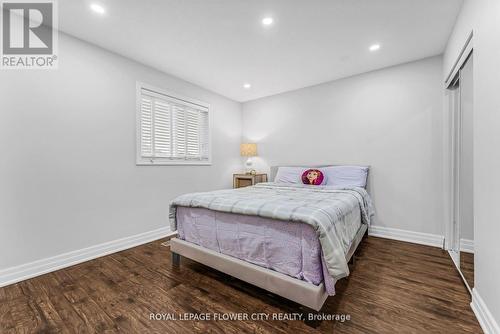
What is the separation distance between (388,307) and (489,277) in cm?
63

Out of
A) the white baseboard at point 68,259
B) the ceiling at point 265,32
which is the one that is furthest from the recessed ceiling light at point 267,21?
the white baseboard at point 68,259

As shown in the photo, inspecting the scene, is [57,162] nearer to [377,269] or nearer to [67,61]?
[67,61]

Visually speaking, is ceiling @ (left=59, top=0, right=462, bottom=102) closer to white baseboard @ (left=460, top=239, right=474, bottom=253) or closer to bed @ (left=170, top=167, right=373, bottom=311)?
bed @ (left=170, top=167, right=373, bottom=311)

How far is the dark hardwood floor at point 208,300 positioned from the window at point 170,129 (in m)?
1.50

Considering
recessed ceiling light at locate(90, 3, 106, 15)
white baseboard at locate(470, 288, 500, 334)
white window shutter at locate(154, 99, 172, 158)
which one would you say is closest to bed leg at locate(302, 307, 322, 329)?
white baseboard at locate(470, 288, 500, 334)

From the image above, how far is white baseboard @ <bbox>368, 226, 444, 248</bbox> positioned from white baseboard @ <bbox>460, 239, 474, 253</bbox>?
753 millimetres

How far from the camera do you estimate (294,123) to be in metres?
3.96

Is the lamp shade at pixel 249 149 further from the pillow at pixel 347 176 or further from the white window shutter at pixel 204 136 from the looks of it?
the pillow at pixel 347 176

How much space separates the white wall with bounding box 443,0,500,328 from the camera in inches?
49.4

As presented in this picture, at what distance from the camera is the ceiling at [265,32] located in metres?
1.91

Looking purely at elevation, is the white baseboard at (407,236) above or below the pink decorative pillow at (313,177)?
below

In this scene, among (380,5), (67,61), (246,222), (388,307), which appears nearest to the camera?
(388,307)

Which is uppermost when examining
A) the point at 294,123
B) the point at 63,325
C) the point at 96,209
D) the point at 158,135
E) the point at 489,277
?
the point at 294,123

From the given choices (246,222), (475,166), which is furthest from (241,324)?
(475,166)
